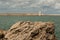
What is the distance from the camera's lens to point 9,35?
2100 cm

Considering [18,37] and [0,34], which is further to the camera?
[0,34]

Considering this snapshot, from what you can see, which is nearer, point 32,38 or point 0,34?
point 32,38

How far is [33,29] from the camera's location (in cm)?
2075

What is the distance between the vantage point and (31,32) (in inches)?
810

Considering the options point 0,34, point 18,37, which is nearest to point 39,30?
point 18,37

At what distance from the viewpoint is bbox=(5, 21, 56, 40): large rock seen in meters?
20.6

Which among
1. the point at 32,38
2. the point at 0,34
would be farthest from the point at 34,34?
the point at 0,34

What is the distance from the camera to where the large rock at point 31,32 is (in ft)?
67.5

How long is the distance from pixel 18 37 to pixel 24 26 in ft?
3.43

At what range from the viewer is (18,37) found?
67.7 feet

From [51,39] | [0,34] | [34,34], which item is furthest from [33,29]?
[0,34]

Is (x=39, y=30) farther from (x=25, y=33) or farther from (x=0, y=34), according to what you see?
(x=0, y=34)

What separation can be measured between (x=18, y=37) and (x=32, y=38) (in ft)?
3.67

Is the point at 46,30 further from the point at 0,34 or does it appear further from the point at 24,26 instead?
the point at 0,34
